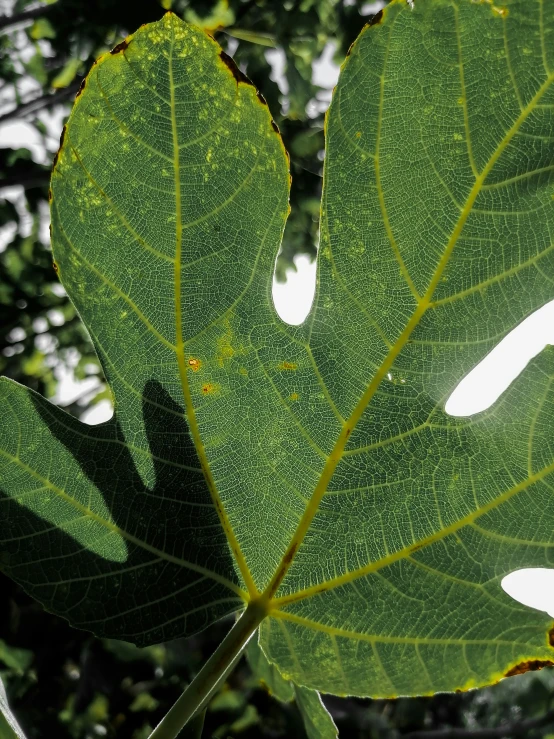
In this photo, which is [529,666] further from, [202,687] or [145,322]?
[145,322]

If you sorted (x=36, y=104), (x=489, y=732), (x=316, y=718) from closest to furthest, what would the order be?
(x=316, y=718) → (x=489, y=732) → (x=36, y=104)

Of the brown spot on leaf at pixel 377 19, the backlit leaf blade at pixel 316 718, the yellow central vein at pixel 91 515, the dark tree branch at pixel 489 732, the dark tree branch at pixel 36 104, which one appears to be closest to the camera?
the brown spot on leaf at pixel 377 19

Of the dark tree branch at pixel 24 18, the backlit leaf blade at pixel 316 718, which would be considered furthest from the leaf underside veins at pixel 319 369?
the dark tree branch at pixel 24 18

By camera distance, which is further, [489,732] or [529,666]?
[489,732]

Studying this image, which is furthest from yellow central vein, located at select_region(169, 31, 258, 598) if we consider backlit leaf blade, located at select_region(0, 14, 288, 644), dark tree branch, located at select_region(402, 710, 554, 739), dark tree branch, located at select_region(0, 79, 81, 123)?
dark tree branch, located at select_region(0, 79, 81, 123)

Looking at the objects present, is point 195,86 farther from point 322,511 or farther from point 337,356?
point 322,511

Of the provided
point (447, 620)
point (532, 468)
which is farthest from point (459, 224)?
point (447, 620)

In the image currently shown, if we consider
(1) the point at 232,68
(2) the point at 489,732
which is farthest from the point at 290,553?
(2) the point at 489,732

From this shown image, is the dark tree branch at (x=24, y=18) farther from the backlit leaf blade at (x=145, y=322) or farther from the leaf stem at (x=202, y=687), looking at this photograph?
the leaf stem at (x=202, y=687)
